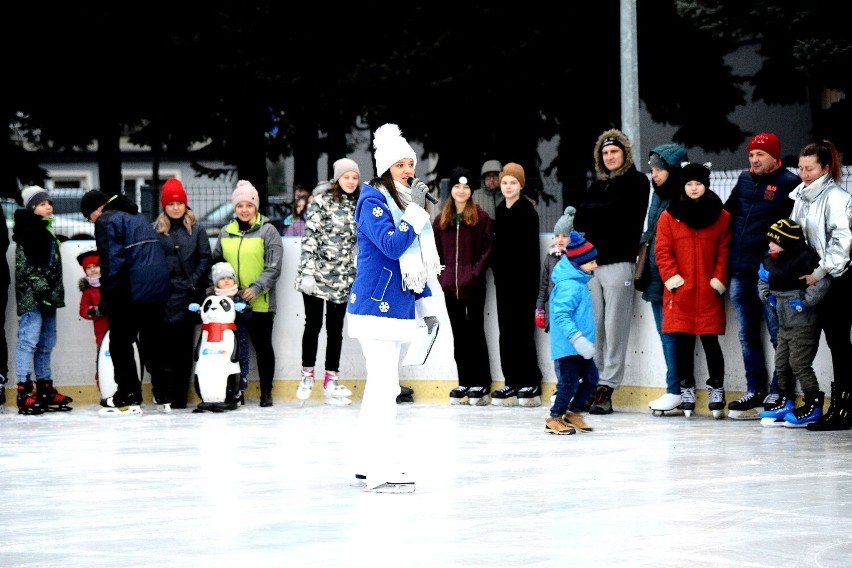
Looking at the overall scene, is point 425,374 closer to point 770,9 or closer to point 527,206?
point 527,206

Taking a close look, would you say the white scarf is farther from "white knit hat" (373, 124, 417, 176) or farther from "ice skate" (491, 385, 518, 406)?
"ice skate" (491, 385, 518, 406)

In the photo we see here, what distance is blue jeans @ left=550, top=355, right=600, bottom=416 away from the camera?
10898mm

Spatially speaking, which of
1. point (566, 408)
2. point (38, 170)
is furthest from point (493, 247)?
point (38, 170)

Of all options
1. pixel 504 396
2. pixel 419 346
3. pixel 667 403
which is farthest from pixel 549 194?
pixel 419 346

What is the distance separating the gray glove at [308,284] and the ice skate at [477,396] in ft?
5.59

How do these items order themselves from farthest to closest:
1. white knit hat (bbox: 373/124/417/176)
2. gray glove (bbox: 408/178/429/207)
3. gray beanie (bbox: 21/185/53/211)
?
gray beanie (bbox: 21/185/53/211) → white knit hat (bbox: 373/124/417/176) → gray glove (bbox: 408/178/429/207)

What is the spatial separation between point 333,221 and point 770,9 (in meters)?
6.44

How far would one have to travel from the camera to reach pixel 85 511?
7969mm

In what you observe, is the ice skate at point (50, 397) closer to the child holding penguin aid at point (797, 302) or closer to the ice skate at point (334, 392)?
the ice skate at point (334, 392)

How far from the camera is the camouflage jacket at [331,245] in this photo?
14.0 metres

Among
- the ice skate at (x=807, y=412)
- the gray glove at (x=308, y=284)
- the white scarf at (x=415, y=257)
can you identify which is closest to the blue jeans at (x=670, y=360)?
the ice skate at (x=807, y=412)

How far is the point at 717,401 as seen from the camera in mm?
12180

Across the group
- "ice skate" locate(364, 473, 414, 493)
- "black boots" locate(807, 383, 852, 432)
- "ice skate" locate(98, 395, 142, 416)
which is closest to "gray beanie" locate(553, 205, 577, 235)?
"black boots" locate(807, 383, 852, 432)

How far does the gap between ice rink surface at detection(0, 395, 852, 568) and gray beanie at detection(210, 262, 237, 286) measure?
196cm
